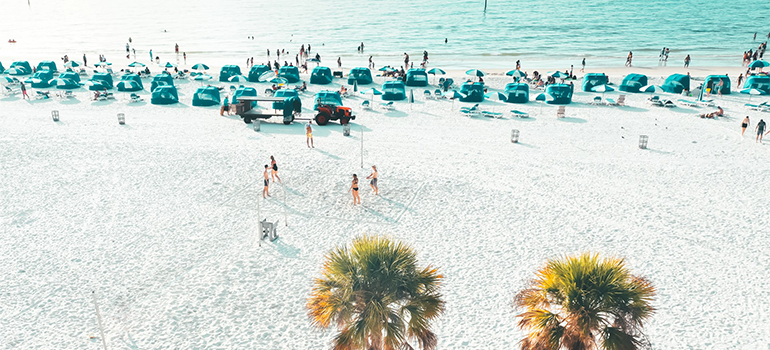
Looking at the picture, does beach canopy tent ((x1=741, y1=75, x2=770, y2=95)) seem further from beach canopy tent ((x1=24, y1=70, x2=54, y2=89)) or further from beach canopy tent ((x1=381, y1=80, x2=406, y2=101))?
beach canopy tent ((x1=24, y1=70, x2=54, y2=89))

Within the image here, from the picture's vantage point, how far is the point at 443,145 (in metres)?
24.0

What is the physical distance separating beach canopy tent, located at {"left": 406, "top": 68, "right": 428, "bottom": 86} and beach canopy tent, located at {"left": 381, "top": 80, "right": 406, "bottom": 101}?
513cm

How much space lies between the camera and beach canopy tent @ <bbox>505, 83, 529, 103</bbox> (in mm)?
33219

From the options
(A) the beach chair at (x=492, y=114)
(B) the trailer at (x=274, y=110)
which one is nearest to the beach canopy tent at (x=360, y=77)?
(B) the trailer at (x=274, y=110)

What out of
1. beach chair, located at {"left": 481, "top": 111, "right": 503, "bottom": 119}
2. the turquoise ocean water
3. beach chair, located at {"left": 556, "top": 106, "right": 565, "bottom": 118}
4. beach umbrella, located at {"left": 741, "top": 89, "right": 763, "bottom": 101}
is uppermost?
the turquoise ocean water

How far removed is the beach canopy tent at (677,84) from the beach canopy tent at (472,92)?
46.4 feet

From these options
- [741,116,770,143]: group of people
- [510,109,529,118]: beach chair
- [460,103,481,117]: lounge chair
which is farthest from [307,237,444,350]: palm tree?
[741,116,770,143]: group of people

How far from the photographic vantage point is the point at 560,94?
32844mm

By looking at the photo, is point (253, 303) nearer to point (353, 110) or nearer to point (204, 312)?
point (204, 312)

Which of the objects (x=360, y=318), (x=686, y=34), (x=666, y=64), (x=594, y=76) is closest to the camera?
(x=360, y=318)

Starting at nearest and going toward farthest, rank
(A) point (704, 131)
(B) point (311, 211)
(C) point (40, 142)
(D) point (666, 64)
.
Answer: (B) point (311, 211) → (C) point (40, 142) → (A) point (704, 131) → (D) point (666, 64)

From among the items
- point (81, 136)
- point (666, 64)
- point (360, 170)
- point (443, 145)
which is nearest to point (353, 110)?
point (443, 145)

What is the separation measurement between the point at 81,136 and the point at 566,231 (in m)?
22.8

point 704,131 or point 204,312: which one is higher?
point 704,131
